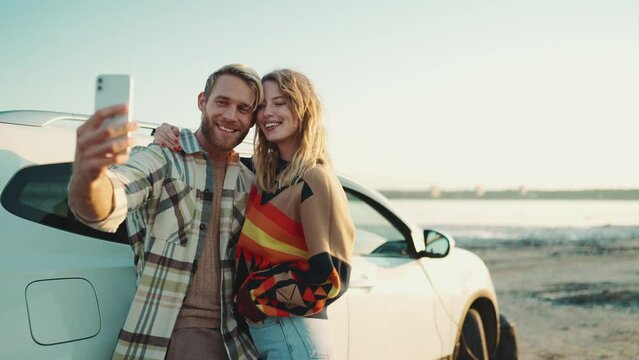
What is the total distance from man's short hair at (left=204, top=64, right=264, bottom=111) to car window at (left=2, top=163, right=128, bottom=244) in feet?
2.20

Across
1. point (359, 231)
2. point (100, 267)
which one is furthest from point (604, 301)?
point (100, 267)

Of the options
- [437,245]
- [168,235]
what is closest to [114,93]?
[168,235]

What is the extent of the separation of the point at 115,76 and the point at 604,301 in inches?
345

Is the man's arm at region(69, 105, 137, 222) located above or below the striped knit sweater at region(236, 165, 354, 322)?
above

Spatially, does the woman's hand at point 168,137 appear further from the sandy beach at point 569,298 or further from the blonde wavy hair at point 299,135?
the sandy beach at point 569,298

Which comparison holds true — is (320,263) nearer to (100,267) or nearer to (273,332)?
(273,332)

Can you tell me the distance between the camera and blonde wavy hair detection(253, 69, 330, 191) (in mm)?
2650

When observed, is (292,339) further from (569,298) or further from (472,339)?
(569,298)

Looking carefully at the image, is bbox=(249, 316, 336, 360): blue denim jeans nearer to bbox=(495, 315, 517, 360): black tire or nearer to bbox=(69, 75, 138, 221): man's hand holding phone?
bbox=(69, 75, 138, 221): man's hand holding phone

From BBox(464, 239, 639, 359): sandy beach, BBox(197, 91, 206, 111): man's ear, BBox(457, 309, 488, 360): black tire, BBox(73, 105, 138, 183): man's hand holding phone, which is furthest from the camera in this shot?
BBox(464, 239, 639, 359): sandy beach

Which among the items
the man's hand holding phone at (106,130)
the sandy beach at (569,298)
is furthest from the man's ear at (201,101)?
the sandy beach at (569,298)

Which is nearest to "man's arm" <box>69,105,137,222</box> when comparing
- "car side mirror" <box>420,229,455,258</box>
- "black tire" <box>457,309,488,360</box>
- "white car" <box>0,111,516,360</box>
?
"white car" <box>0,111,516,360</box>

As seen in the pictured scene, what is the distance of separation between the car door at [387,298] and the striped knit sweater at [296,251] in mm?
900

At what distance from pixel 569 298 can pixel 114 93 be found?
8729mm
